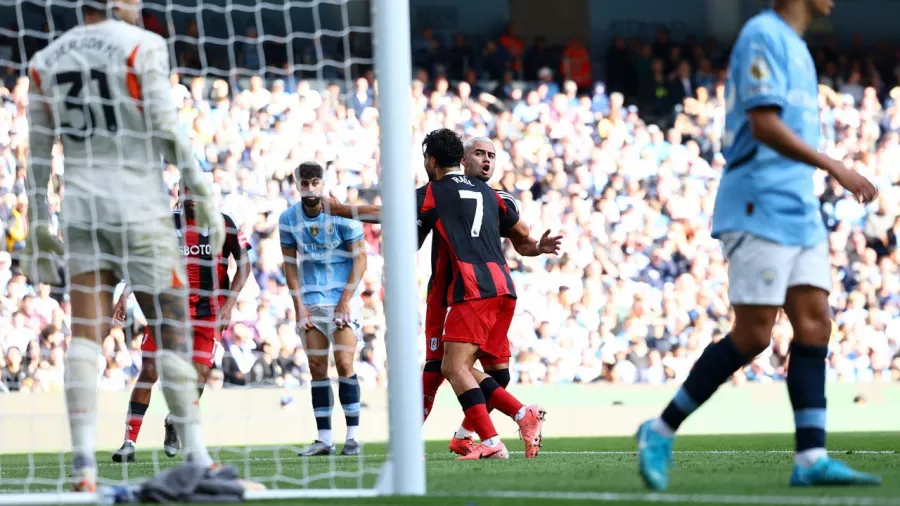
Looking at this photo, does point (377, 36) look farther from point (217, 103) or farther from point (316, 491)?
point (217, 103)

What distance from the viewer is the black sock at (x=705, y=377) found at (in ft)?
15.1

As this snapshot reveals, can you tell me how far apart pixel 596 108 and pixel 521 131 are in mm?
1436

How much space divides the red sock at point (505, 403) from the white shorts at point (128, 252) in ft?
10.2

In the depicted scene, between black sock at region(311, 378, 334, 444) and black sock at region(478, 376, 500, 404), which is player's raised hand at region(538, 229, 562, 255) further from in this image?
black sock at region(311, 378, 334, 444)

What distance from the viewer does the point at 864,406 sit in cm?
1336

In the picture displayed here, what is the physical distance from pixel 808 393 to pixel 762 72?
45.1 inches

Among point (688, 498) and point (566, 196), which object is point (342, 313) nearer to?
point (688, 498)

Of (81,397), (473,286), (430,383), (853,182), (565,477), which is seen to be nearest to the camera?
(853,182)

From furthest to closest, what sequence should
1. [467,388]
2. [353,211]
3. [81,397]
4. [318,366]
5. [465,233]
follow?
[318,366], [465,233], [467,388], [353,211], [81,397]

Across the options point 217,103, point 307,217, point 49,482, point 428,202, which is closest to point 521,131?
point 217,103

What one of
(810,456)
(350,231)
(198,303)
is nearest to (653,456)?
(810,456)

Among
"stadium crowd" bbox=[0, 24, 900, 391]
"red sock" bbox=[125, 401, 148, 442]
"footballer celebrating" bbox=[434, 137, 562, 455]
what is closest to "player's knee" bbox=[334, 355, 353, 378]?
"footballer celebrating" bbox=[434, 137, 562, 455]

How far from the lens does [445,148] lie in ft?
24.7

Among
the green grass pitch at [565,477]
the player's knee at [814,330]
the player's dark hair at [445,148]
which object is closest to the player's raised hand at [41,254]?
the green grass pitch at [565,477]
